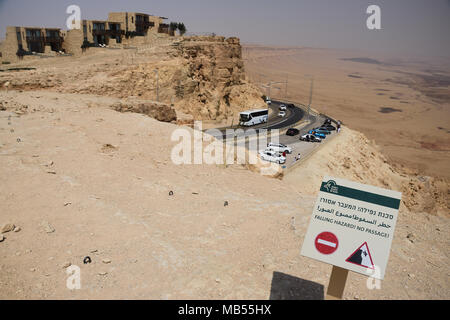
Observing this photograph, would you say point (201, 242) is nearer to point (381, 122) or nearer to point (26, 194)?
point (26, 194)

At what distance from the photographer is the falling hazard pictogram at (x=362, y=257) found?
529 centimetres

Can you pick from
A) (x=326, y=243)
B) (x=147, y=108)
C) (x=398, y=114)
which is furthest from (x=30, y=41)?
(x=398, y=114)

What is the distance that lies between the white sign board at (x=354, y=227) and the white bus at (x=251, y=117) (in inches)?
1572

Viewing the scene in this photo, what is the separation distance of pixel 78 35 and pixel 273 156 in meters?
35.6

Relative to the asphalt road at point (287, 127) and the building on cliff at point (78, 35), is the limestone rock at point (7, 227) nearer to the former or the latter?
the asphalt road at point (287, 127)

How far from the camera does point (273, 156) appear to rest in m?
28.6

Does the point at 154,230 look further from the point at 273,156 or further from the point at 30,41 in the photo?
the point at 30,41

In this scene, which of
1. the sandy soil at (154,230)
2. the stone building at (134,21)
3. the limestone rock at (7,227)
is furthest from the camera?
the stone building at (134,21)

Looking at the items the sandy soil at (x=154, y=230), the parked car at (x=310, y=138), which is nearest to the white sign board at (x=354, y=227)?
the sandy soil at (x=154, y=230)

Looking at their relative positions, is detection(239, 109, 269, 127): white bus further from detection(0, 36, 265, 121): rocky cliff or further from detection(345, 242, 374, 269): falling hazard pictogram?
detection(345, 242, 374, 269): falling hazard pictogram

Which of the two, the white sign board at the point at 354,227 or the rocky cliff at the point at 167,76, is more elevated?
the rocky cliff at the point at 167,76

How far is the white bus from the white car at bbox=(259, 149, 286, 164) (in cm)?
1640

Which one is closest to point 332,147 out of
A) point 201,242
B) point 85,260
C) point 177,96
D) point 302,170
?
point 302,170

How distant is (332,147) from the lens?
35.3m
